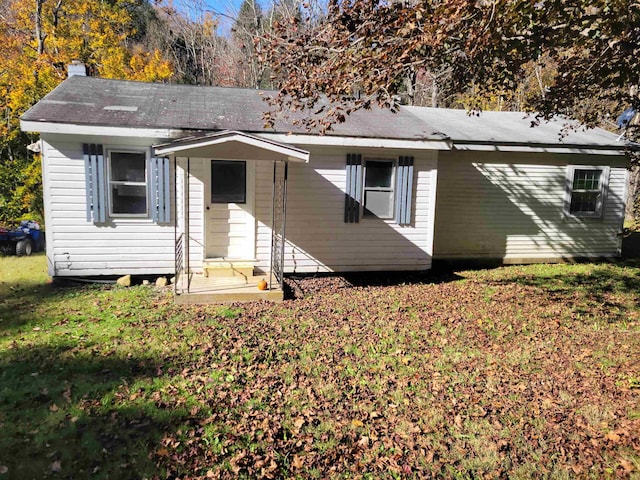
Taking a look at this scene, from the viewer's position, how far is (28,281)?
8.39m

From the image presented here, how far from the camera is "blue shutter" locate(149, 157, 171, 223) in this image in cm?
789

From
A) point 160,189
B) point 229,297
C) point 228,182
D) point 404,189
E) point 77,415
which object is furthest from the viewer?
point 404,189

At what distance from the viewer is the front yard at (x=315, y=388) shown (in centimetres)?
344

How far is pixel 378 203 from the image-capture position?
9070 millimetres

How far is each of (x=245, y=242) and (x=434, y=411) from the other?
5188 millimetres

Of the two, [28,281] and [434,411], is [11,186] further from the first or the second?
[434,411]

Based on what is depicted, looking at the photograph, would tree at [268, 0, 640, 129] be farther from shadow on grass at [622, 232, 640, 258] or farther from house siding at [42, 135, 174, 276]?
shadow on grass at [622, 232, 640, 258]

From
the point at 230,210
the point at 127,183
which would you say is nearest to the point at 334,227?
the point at 230,210

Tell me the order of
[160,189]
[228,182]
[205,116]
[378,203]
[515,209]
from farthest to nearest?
1. [515,209]
2. [378,203]
3. [205,116]
4. [228,182]
5. [160,189]

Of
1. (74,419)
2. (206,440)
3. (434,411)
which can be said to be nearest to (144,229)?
(74,419)

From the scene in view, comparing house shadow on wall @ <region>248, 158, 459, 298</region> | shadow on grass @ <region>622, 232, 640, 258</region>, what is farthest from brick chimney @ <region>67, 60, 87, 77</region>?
shadow on grass @ <region>622, 232, 640, 258</region>

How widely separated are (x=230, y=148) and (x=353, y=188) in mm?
2918

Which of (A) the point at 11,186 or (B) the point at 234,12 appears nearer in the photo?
(A) the point at 11,186

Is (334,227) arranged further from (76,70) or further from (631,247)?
(631,247)
